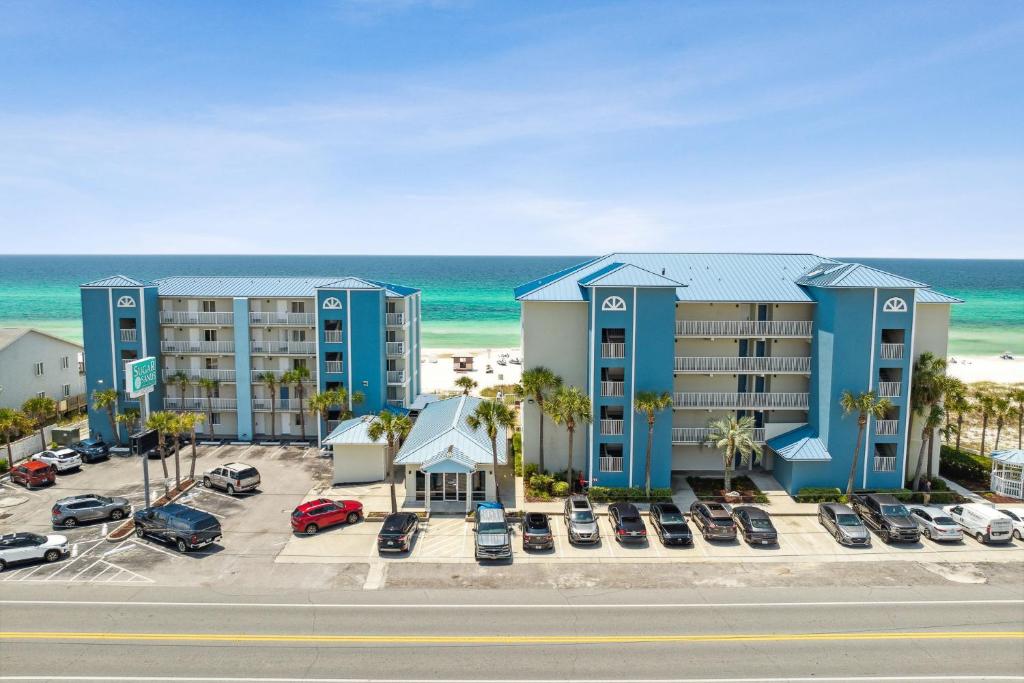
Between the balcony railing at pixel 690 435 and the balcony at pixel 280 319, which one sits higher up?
the balcony at pixel 280 319

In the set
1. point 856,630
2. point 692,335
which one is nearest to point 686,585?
point 856,630

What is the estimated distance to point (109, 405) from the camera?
46.0 metres

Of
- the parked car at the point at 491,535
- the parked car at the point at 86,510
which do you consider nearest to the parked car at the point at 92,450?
the parked car at the point at 86,510

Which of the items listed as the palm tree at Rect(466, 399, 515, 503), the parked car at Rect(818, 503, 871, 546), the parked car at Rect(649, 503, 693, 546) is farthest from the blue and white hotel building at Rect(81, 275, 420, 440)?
the parked car at Rect(818, 503, 871, 546)

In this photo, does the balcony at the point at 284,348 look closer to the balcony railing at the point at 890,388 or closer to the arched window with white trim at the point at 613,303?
the arched window with white trim at the point at 613,303

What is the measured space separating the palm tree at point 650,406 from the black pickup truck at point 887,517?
11.0 metres

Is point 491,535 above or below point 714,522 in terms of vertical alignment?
below

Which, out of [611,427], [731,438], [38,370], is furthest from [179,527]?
[38,370]

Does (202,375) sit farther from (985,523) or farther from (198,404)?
(985,523)

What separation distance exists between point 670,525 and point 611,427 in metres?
7.33

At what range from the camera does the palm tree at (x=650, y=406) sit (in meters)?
35.5

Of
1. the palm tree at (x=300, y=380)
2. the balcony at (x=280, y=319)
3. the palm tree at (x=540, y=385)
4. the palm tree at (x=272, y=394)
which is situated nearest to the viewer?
the palm tree at (x=540, y=385)

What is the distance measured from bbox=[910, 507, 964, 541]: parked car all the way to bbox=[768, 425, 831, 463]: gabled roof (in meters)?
5.25

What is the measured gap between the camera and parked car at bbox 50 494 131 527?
32.8 meters
